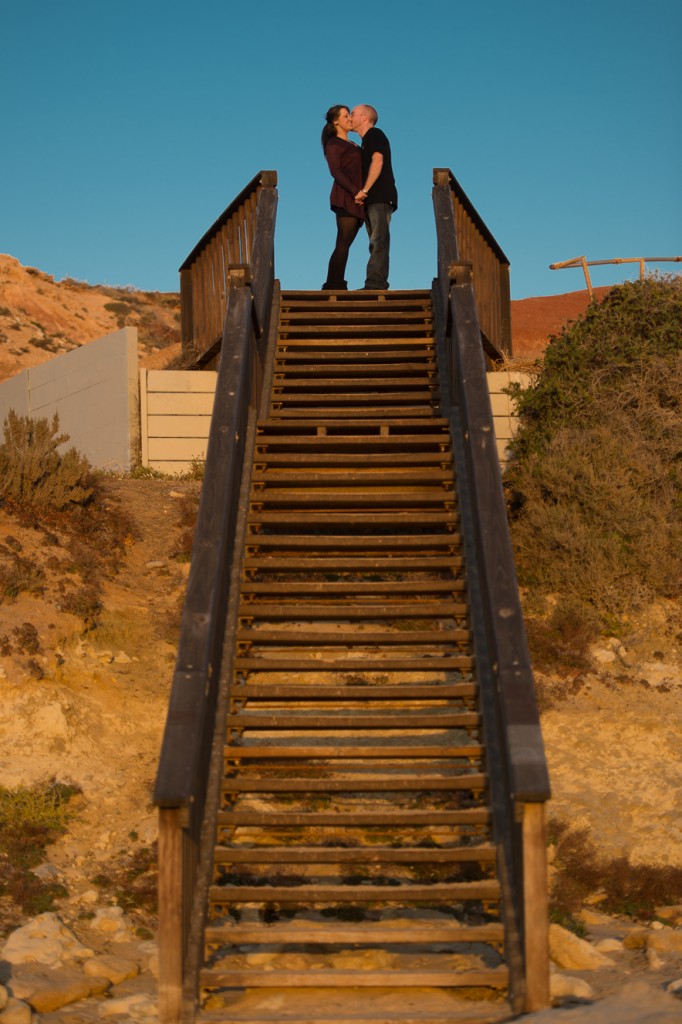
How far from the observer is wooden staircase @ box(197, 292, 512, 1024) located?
5.61 meters

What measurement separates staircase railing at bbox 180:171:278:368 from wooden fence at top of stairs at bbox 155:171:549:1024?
2907 mm

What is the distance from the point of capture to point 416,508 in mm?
8922

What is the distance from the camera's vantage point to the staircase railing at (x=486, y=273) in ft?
43.9

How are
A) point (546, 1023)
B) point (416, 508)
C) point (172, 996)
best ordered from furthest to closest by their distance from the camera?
point (416, 508), point (172, 996), point (546, 1023)

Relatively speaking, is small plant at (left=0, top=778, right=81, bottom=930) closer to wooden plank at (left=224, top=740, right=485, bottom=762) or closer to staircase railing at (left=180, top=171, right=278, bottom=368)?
wooden plank at (left=224, top=740, right=485, bottom=762)

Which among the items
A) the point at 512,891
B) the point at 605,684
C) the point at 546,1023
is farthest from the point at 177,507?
the point at 546,1023

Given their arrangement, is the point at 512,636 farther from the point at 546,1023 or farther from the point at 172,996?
the point at 172,996

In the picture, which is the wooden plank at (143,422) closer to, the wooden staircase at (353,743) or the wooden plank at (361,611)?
the wooden staircase at (353,743)

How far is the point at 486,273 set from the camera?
14.3 m

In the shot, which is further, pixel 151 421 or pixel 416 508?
pixel 151 421

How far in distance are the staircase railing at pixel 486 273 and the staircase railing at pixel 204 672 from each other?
433 cm

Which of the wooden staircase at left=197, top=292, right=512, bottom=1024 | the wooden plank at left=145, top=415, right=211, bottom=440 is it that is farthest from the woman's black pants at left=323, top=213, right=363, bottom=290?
the wooden plank at left=145, top=415, right=211, bottom=440

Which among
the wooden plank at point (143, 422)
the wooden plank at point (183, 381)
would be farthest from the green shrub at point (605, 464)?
the wooden plank at point (143, 422)

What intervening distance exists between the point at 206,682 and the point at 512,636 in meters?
1.60
